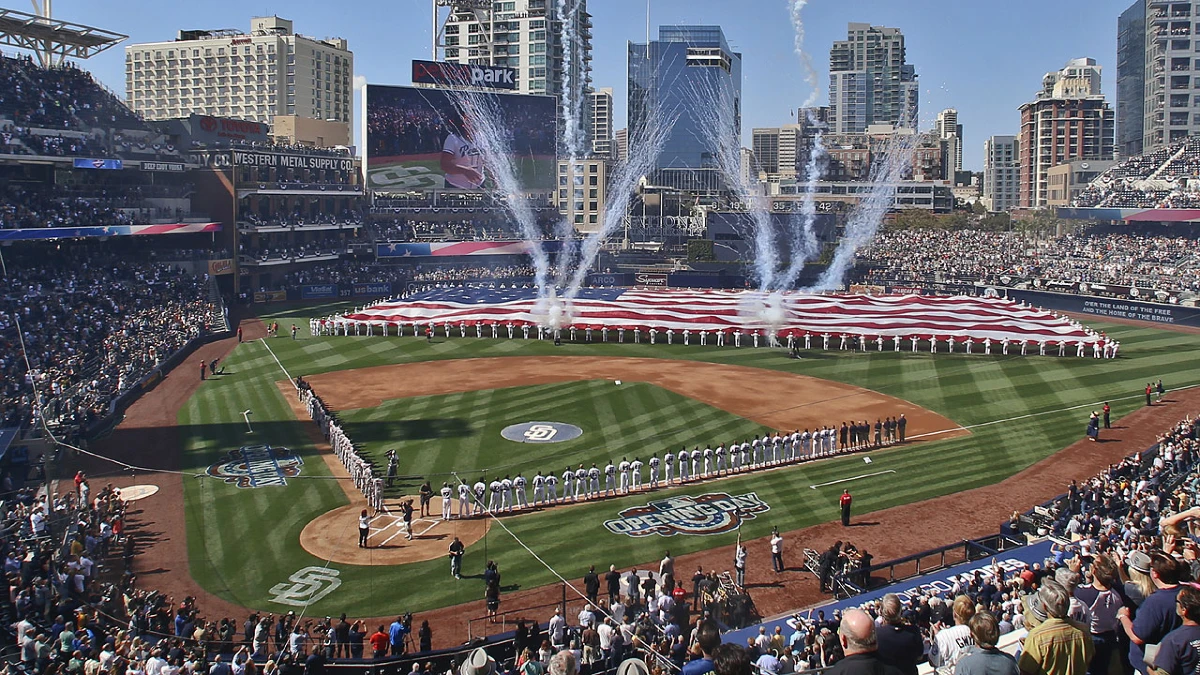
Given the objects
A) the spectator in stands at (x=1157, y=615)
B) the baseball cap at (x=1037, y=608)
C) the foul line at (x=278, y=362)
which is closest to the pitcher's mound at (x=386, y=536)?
the foul line at (x=278, y=362)

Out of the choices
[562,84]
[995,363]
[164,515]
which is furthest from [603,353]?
[562,84]

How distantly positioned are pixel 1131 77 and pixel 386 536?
17226 cm

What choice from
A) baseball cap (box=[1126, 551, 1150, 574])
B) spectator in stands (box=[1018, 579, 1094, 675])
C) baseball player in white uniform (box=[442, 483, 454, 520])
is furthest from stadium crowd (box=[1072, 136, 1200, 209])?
spectator in stands (box=[1018, 579, 1094, 675])

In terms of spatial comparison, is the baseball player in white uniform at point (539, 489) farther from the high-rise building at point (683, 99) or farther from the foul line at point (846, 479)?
the high-rise building at point (683, 99)

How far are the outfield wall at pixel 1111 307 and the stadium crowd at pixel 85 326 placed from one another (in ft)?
202

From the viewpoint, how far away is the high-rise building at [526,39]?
149750mm

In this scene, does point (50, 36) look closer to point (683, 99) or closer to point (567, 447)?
point (567, 447)

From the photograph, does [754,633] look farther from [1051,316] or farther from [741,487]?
[1051,316]

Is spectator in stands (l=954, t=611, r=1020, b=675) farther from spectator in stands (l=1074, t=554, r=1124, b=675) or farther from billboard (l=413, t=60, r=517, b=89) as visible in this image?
billboard (l=413, t=60, r=517, b=89)

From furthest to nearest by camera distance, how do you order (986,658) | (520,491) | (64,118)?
(64,118) → (520,491) → (986,658)

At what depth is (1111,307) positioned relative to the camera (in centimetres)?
7212

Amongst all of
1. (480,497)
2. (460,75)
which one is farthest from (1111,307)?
(460,75)

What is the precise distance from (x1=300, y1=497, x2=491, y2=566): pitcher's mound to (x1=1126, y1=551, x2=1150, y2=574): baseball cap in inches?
697

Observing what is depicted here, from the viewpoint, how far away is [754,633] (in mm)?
17859
